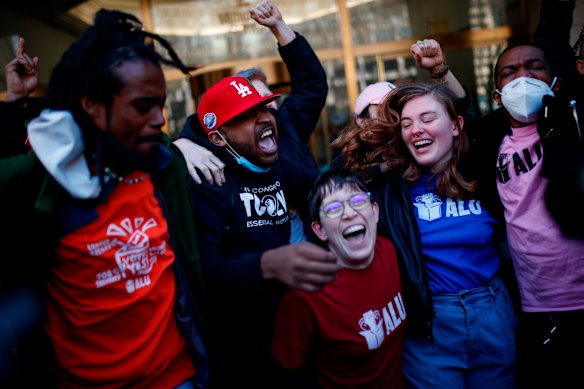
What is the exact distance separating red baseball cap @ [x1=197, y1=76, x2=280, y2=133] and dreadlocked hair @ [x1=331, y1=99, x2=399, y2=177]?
0.56 m

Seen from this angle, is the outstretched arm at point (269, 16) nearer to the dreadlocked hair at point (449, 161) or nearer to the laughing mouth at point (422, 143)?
the dreadlocked hair at point (449, 161)

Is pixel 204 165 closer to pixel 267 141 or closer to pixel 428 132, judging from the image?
pixel 267 141

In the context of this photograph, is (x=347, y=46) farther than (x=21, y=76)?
Yes

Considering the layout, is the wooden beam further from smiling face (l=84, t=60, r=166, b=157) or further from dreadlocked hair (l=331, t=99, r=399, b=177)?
smiling face (l=84, t=60, r=166, b=157)

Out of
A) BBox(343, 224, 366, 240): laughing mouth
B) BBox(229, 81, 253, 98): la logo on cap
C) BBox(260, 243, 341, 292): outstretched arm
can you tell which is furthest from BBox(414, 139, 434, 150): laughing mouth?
BBox(260, 243, 341, 292): outstretched arm

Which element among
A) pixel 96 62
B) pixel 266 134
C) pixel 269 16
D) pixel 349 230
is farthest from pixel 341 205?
pixel 269 16

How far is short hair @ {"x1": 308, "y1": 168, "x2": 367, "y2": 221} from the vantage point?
6.29ft

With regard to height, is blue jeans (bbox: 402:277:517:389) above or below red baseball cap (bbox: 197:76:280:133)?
below

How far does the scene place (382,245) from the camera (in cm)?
204

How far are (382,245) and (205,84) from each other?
3688 mm

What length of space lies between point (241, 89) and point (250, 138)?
0.24 metres

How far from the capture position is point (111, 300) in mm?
1482

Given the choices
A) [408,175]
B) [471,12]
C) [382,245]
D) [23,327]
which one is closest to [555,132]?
[408,175]

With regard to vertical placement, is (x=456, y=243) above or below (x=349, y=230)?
below
